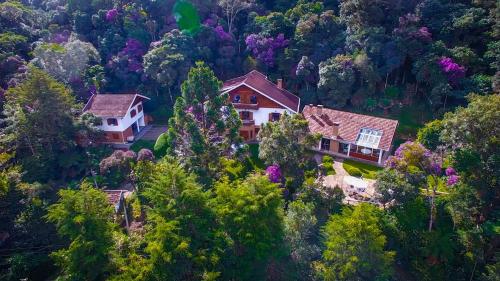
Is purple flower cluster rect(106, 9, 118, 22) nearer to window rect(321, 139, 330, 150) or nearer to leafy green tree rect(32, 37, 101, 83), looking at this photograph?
leafy green tree rect(32, 37, 101, 83)

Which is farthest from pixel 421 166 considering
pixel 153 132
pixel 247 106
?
pixel 153 132

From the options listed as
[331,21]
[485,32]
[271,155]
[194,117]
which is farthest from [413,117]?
[194,117]

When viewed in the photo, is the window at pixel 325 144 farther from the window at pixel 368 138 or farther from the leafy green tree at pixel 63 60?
the leafy green tree at pixel 63 60

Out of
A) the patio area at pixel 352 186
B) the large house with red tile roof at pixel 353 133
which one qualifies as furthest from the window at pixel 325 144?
the patio area at pixel 352 186

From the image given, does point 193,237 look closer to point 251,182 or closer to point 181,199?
point 181,199

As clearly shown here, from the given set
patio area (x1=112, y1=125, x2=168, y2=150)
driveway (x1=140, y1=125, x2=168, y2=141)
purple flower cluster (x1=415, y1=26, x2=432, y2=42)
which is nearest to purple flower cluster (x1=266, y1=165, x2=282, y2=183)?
patio area (x1=112, y1=125, x2=168, y2=150)

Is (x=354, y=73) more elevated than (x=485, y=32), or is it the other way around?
(x=485, y=32)

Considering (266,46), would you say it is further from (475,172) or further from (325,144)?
(475,172)
